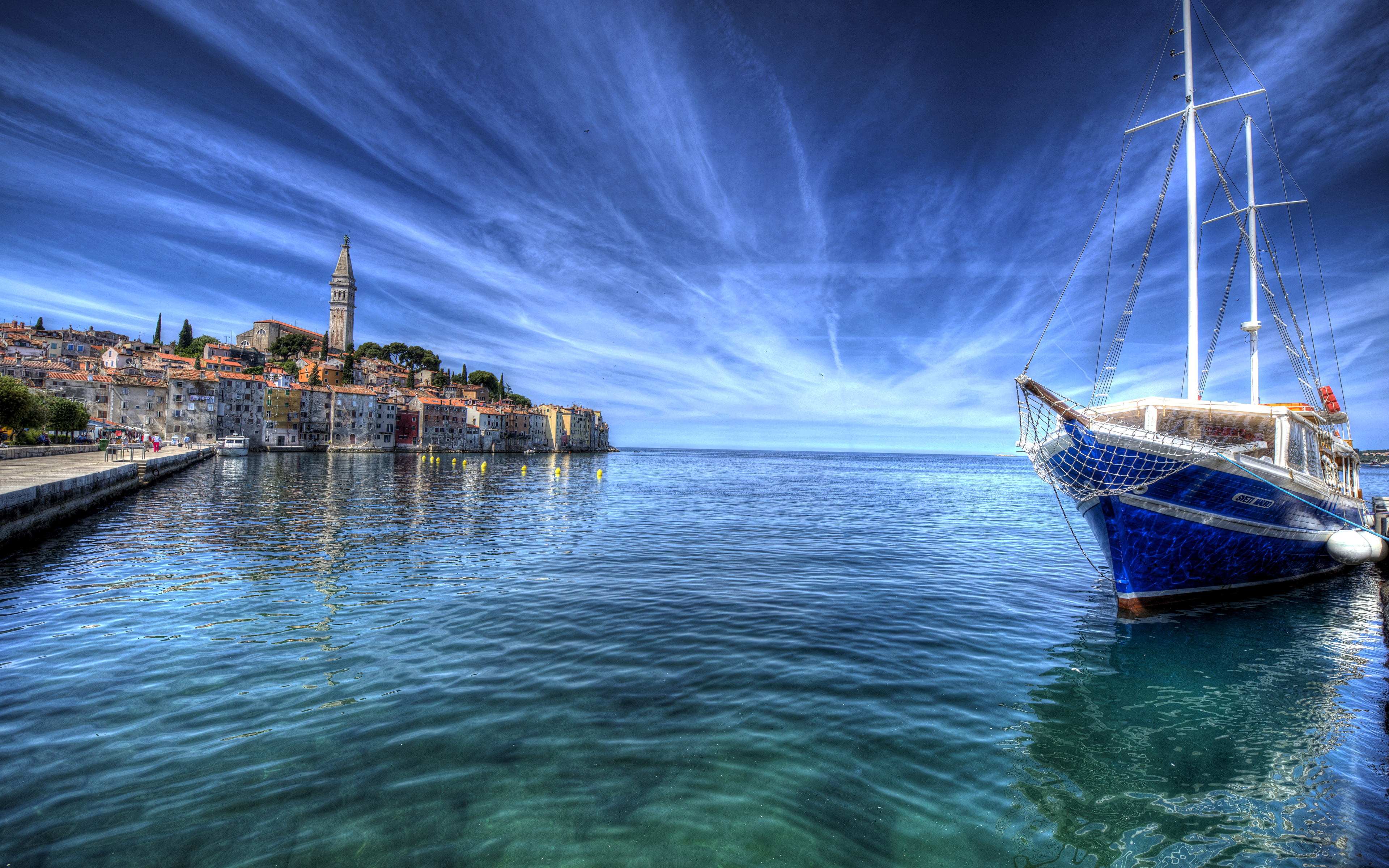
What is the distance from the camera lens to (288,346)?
14625cm

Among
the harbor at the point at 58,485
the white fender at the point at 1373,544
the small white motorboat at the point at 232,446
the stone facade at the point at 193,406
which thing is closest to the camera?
the white fender at the point at 1373,544

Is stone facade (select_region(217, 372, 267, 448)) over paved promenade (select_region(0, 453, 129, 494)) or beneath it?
over

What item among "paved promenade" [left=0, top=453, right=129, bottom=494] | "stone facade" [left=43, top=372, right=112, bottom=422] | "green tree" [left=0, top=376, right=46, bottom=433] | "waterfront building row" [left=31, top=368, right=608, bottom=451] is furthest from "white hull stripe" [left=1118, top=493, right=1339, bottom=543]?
"stone facade" [left=43, top=372, right=112, bottom=422]

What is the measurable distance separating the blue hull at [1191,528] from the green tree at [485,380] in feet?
575

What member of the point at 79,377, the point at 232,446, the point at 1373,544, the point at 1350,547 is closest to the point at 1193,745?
the point at 1350,547

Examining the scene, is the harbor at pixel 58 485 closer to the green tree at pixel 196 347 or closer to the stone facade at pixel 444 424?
the stone facade at pixel 444 424

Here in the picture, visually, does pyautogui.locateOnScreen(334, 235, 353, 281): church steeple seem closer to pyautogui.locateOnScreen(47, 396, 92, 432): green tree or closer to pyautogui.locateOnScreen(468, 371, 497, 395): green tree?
pyautogui.locateOnScreen(468, 371, 497, 395): green tree

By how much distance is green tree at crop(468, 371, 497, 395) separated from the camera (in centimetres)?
17238

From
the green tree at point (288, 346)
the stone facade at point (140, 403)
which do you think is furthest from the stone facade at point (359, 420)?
the green tree at point (288, 346)

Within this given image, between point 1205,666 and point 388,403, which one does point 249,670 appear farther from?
point 388,403

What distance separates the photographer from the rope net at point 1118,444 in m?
12.5

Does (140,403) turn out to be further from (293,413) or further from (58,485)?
(58,485)

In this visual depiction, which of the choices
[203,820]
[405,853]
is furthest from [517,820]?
[203,820]

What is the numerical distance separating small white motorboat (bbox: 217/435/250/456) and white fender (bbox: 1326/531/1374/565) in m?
113
